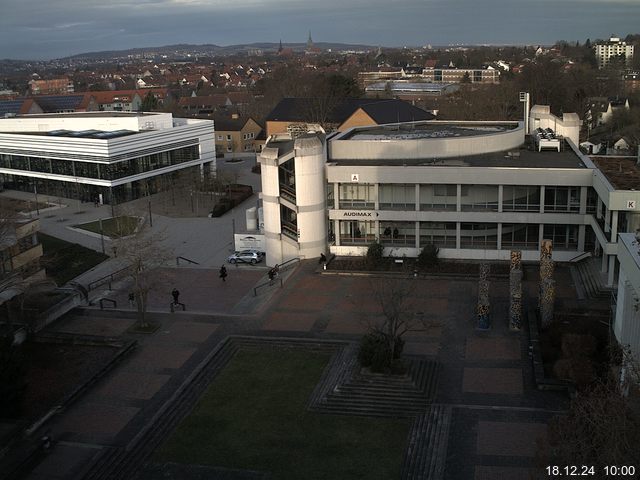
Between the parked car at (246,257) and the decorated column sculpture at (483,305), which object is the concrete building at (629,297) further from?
the parked car at (246,257)

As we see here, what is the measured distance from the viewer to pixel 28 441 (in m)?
22.8

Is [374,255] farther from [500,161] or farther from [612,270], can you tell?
[612,270]

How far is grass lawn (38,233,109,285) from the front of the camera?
41.9m

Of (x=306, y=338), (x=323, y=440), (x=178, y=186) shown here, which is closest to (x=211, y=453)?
(x=323, y=440)

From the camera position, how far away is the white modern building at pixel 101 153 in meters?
61.2

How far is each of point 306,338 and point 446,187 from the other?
14400mm

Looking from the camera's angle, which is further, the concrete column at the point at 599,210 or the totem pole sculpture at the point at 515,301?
the concrete column at the point at 599,210

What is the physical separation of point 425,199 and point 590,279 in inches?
390

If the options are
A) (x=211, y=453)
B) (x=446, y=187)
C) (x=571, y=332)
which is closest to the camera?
(x=211, y=453)

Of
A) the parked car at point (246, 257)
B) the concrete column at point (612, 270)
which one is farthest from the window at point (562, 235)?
the parked car at point (246, 257)

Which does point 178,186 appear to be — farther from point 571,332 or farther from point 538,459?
point 538,459

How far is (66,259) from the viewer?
44.8 m

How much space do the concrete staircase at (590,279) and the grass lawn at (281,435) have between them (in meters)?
14.5

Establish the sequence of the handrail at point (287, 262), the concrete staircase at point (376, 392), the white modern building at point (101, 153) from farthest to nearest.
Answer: the white modern building at point (101, 153) < the handrail at point (287, 262) < the concrete staircase at point (376, 392)
